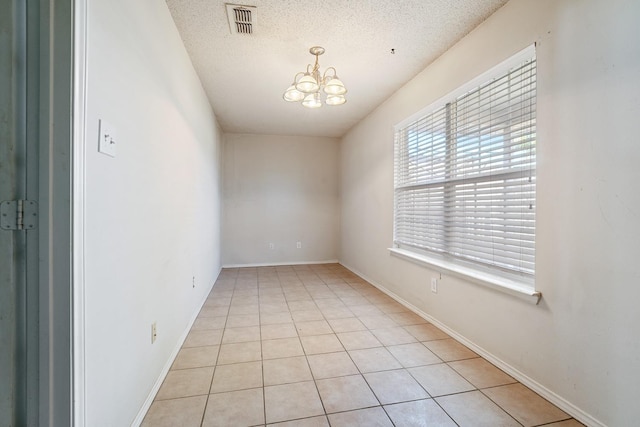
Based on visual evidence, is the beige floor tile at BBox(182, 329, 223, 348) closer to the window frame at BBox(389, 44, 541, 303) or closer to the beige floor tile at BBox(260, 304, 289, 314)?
the beige floor tile at BBox(260, 304, 289, 314)

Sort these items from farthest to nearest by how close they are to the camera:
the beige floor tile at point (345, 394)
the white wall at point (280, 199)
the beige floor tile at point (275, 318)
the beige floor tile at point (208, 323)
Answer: the white wall at point (280, 199)
the beige floor tile at point (275, 318)
the beige floor tile at point (208, 323)
the beige floor tile at point (345, 394)

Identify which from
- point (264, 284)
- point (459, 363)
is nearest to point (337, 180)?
point (264, 284)

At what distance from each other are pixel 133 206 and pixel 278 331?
1654 millimetres

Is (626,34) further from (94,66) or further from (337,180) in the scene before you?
(337,180)

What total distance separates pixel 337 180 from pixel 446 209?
10.6ft

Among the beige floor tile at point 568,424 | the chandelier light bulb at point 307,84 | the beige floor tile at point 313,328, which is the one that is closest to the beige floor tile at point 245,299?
the beige floor tile at point 313,328

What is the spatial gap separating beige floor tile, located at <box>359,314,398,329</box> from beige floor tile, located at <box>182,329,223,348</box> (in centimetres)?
131

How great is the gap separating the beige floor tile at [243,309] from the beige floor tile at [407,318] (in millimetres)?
1422

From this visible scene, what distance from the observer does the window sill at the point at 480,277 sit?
170 cm

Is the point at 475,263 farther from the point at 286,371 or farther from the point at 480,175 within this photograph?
the point at 286,371

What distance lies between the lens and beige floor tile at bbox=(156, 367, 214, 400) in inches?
65.0

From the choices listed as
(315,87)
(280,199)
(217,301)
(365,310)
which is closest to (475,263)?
(365,310)
